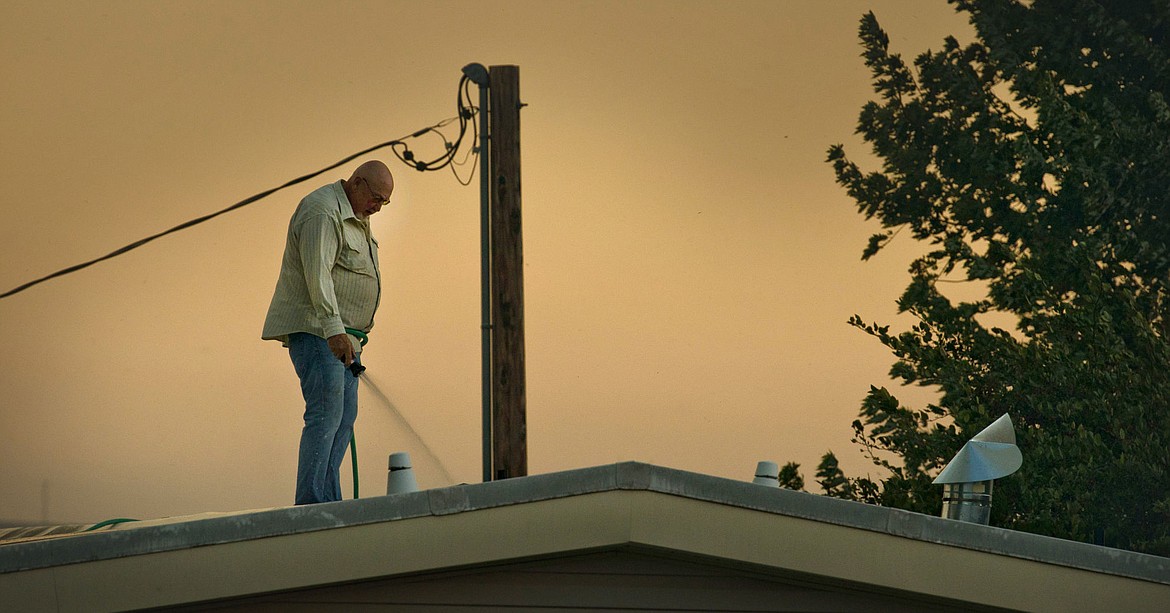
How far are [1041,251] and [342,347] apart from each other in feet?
29.1

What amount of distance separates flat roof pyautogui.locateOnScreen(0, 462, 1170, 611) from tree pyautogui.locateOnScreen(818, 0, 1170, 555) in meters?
6.93

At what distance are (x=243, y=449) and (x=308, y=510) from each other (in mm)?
11138

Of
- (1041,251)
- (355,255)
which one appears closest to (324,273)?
(355,255)

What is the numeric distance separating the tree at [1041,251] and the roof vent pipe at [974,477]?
600 centimetres

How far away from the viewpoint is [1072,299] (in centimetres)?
1232

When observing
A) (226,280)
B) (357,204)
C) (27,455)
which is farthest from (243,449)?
(357,204)

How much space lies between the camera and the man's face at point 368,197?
187 inches

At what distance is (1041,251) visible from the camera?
467 inches

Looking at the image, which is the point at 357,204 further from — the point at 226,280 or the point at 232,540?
the point at 226,280

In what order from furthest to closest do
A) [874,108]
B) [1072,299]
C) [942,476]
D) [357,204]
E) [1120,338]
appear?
[874,108]
[1072,299]
[1120,338]
[357,204]
[942,476]

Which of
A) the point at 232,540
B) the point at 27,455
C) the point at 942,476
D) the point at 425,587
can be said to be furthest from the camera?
the point at 27,455

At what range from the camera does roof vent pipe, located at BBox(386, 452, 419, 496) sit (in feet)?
14.7

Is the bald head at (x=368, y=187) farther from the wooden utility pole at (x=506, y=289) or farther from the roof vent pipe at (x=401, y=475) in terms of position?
the roof vent pipe at (x=401, y=475)

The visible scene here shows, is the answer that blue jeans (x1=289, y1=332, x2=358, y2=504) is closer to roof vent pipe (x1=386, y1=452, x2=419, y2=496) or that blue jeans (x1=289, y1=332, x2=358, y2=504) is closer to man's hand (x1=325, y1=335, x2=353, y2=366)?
man's hand (x1=325, y1=335, x2=353, y2=366)
